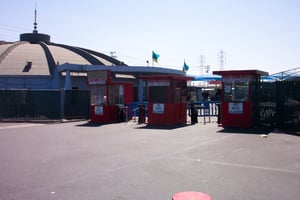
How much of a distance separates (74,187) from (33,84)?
3140cm

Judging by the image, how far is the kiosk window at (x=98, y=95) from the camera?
2062cm

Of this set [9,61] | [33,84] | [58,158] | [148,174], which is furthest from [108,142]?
[9,61]

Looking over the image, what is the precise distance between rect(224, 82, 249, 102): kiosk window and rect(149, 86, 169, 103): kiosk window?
3.24 meters

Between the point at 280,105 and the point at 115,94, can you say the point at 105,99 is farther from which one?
the point at 280,105

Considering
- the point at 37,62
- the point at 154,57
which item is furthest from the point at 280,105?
the point at 37,62

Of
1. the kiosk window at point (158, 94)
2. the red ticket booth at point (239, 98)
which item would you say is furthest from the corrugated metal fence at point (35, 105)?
the red ticket booth at point (239, 98)

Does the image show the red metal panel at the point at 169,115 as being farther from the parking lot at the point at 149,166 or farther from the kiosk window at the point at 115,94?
the parking lot at the point at 149,166

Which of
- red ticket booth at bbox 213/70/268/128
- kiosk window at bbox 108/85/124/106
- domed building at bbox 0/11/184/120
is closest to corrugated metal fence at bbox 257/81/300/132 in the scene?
red ticket booth at bbox 213/70/268/128

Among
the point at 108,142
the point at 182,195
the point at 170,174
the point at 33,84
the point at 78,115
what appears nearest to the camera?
the point at 182,195

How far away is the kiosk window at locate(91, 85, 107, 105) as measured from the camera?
67.7 ft

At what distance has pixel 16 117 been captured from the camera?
2152 centimetres

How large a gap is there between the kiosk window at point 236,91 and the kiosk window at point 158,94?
3244 mm

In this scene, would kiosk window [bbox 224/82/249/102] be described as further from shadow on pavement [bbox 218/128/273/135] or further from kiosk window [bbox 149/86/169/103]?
kiosk window [bbox 149/86/169/103]

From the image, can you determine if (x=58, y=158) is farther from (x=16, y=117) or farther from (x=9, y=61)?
(x=9, y=61)
